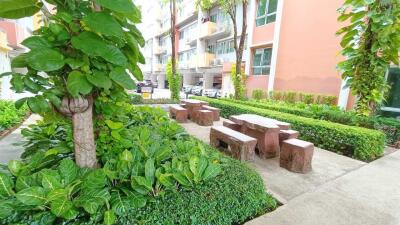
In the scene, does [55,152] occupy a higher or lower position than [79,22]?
lower

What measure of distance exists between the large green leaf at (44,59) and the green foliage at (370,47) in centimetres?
649

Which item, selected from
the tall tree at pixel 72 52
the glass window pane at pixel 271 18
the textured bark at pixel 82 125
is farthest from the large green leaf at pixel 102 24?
the glass window pane at pixel 271 18

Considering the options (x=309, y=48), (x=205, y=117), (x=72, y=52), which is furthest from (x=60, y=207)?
(x=309, y=48)

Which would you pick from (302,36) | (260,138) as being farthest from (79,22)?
(302,36)

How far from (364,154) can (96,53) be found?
214 inches

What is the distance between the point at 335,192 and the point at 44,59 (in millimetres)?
3737

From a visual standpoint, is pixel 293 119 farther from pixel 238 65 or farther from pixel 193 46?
pixel 193 46

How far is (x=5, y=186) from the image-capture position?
158 centimetres

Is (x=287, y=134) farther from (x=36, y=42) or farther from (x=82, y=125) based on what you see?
(x=36, y=42)

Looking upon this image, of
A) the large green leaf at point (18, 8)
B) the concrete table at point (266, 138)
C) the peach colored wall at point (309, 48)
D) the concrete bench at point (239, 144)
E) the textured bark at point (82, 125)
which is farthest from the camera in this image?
the peach colored wall at point (309, 48)

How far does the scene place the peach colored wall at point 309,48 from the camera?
9047 mm

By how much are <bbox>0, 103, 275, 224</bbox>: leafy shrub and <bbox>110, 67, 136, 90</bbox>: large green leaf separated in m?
0.55

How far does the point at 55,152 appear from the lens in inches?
79.7

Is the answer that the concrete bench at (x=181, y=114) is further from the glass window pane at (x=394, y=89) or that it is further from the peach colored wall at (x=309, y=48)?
the glass window pane at (x=394, y=89)
